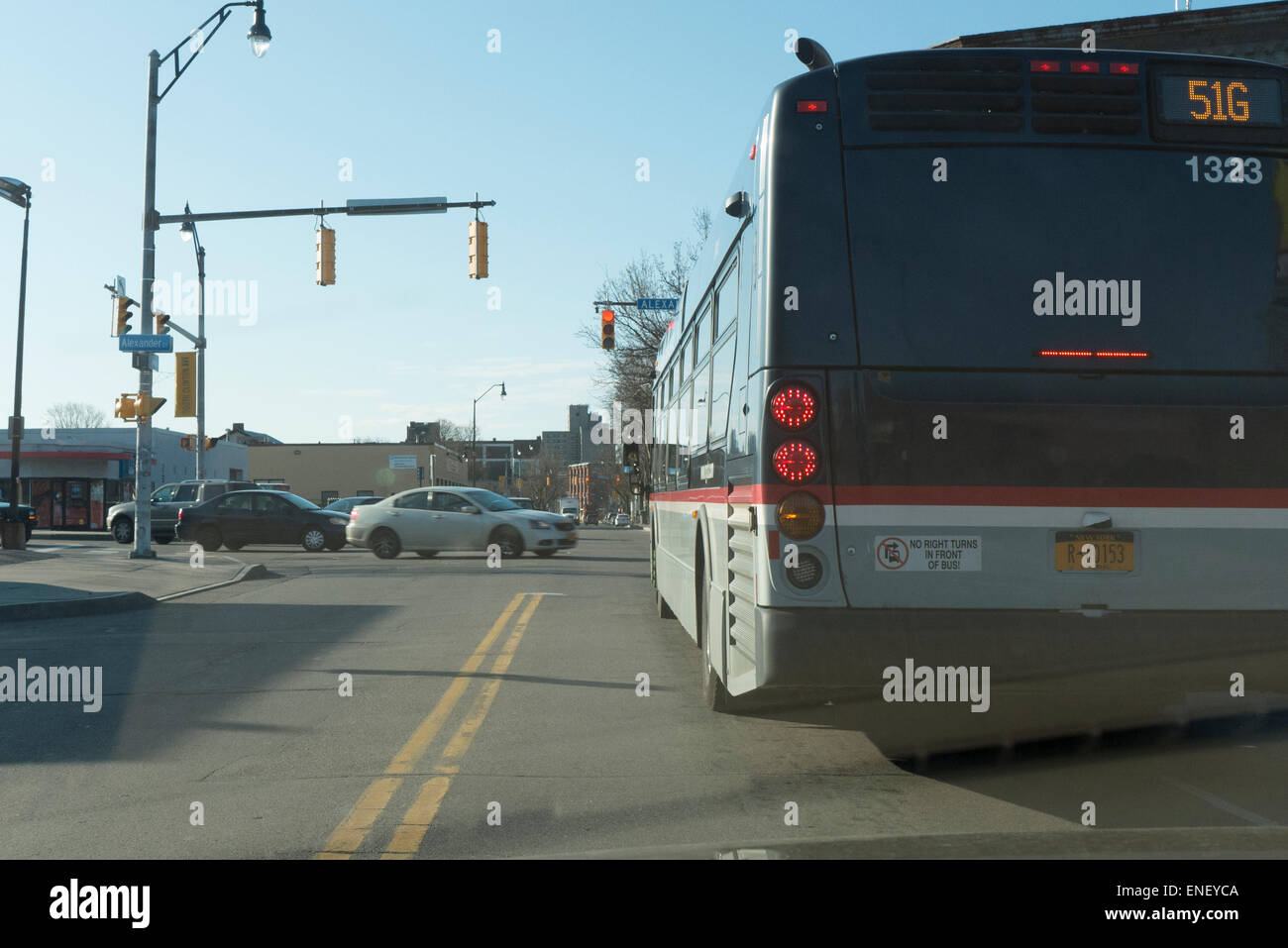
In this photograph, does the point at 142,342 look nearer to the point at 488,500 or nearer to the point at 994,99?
the point at 488,500

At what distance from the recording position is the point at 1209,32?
27.0m

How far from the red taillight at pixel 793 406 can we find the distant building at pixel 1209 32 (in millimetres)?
23552

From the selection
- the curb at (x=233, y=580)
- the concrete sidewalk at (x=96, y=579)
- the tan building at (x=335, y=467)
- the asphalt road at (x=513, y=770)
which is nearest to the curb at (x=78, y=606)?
the concrete sidewalk at (x=96, y=579)

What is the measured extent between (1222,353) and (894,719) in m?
3.52

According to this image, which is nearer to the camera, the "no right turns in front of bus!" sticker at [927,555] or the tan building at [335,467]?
the "no right turns in front of bus!" sticker at [927,555]

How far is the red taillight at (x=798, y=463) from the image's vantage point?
5.45 m

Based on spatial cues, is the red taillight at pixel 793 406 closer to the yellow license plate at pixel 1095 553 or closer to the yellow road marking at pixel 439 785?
the yellow license plate at pixel 1095 553

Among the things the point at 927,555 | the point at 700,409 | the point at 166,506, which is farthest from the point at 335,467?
the point at 927,555
